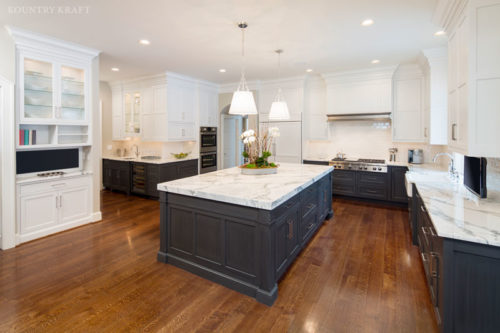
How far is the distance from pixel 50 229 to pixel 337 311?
13.0 feet

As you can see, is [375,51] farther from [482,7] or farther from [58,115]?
[58,115]

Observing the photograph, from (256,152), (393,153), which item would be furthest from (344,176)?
(256,152)

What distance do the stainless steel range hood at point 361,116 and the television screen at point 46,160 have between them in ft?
16.3

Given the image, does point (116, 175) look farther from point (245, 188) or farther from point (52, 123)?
point (245, 188)

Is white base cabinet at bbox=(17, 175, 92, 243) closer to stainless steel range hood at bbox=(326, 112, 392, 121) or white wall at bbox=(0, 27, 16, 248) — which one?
white wall at bbox=(0, 27, 16, 248)

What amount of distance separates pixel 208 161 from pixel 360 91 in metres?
4.04

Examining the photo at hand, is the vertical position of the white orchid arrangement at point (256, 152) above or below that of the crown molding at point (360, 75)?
below

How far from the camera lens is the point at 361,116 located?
5477 millimetres

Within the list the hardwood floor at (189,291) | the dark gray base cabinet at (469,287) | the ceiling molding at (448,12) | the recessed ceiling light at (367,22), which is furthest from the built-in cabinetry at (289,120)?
the dark gray base cabinet at (469,287)

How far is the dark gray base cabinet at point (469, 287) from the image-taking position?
151 centimetres

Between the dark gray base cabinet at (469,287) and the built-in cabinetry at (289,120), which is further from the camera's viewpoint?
the built-in cabinetry at (289,120)

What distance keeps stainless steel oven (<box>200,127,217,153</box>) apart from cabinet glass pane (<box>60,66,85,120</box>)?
3041mm

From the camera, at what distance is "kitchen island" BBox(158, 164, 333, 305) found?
2254mm

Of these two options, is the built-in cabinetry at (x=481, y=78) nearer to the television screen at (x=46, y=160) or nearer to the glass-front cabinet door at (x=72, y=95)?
the glass-front cabinet door at (x=72, y=95)
